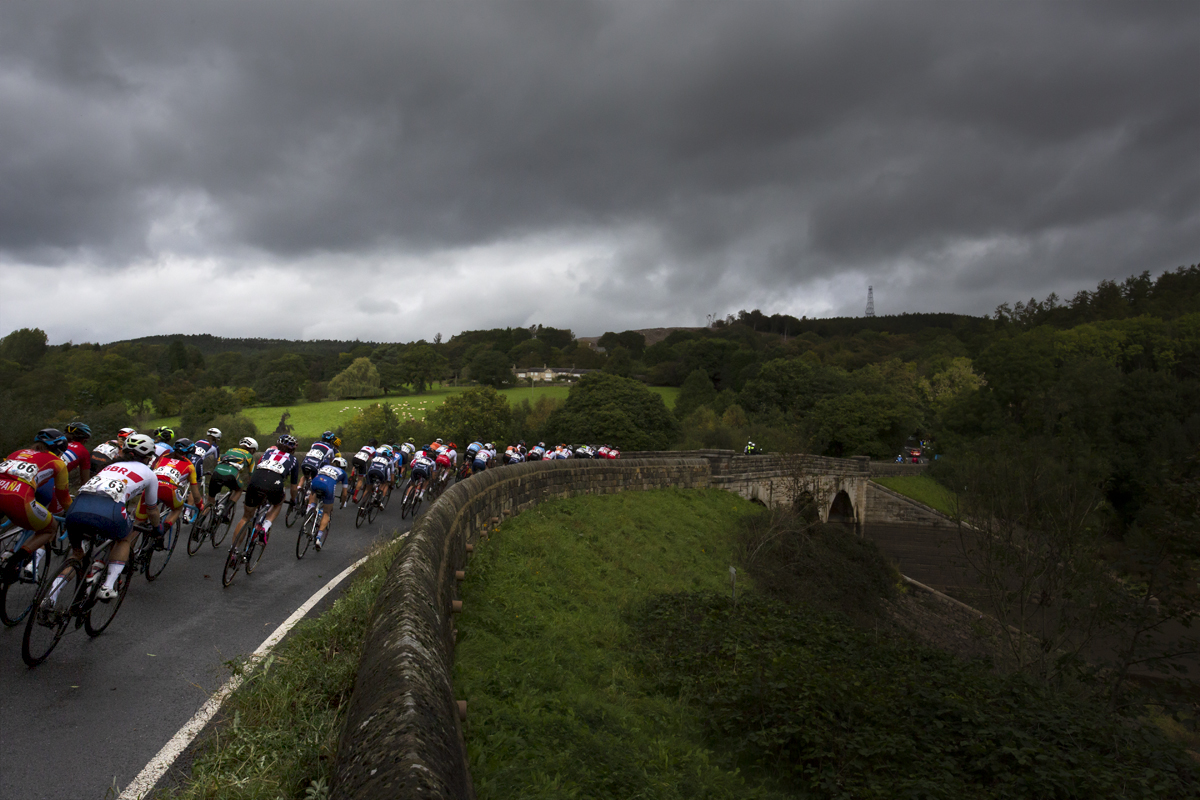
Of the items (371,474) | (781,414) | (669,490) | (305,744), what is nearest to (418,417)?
(781,414)

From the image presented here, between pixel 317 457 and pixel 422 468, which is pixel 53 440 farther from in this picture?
pixel 422 468

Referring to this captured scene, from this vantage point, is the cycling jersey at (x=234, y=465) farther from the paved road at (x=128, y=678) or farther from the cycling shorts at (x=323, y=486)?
the paved road at (x=128, y=678)

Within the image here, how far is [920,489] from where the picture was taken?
55.8 meters

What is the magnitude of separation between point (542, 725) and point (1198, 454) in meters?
13.2

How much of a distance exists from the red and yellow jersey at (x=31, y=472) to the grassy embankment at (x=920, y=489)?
54.4 m

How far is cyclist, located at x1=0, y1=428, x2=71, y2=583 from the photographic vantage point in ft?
18.2

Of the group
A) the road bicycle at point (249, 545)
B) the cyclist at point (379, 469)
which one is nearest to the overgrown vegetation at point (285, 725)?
the road bicycle at point (249, 545)

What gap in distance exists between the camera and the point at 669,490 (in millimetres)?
23000

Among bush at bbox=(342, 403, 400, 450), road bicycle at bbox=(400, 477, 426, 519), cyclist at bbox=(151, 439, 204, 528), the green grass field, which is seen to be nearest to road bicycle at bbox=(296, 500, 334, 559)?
cyclist at bbox=(151, 439, 204, 528)

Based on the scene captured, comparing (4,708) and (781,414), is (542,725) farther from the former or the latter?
(781,414)

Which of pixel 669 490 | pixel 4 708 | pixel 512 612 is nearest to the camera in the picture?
pixel 4 708

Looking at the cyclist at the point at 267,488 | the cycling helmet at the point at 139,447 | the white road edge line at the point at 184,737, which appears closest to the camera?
the white road edge line at the point at 184,737

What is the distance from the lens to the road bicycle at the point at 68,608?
211 inches

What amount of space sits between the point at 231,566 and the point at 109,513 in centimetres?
323
